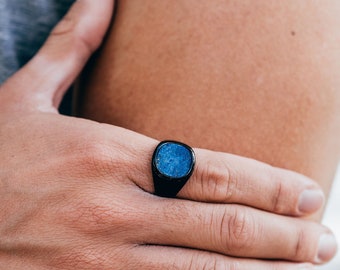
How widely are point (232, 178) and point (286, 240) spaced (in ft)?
0.49

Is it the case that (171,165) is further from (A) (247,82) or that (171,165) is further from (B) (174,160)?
(A) (247,82)

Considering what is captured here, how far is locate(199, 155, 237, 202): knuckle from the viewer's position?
766 millimetres

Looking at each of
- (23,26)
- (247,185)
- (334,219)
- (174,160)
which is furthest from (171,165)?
(334,219)

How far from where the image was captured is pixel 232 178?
0.77 m

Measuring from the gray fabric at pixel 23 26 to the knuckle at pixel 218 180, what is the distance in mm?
530

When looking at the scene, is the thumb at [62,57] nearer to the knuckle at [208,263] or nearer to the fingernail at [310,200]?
the knuckle at [208,263]

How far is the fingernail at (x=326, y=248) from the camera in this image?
838 mm

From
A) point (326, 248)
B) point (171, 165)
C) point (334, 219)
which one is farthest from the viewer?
point (334, 219)

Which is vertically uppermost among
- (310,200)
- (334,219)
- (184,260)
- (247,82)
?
(247,82)

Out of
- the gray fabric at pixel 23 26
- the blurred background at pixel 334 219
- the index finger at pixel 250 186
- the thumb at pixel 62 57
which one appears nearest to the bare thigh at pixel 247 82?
the index finger at pixel 250 186

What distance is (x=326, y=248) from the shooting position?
85cm

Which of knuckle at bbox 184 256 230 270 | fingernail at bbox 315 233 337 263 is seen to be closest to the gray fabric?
knuckle at bbox 184 256 230 270

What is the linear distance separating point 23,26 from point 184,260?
0.64 metres

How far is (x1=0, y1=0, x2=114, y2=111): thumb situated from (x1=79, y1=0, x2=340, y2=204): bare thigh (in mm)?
138
